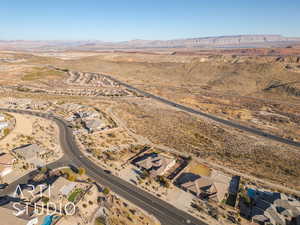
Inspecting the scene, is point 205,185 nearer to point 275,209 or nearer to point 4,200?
point 275,209

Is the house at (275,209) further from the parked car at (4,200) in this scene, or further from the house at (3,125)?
the house at (3,125)

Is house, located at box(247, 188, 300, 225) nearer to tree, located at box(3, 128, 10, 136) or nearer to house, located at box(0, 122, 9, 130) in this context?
tree, located at box(3, 128, 10, 136)

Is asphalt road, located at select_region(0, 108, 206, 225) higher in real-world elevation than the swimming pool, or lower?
lower

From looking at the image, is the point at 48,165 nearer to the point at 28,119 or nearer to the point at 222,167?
the point at 28,119

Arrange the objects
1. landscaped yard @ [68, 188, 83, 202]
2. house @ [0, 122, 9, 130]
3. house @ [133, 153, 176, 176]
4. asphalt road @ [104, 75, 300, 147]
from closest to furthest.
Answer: landscaped yard @ [68, 188, 83, 202] → house @ [133, 153, 176, 176] → house @ [0, 122, 9, 130] → asphalt road @ [104, 75, 300, 147]

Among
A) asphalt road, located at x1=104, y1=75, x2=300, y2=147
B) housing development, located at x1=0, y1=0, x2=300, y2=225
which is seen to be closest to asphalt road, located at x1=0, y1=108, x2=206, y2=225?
housing development, located at x1=0, y1=0, x2=300, y2=225

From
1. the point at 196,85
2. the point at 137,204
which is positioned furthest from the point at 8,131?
the point at 196,85

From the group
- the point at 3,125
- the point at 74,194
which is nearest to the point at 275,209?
the point at 74,194
